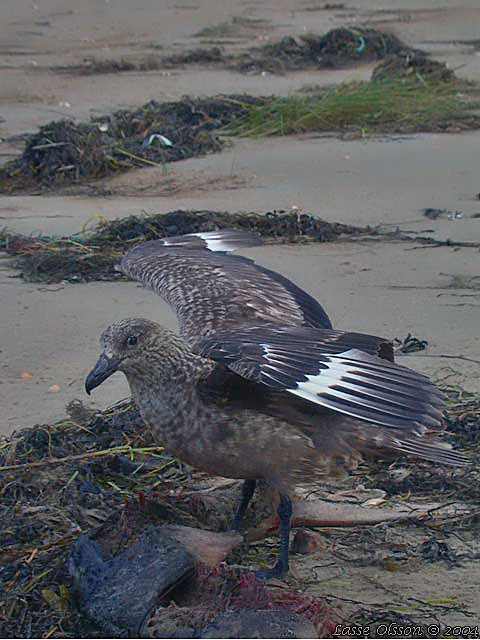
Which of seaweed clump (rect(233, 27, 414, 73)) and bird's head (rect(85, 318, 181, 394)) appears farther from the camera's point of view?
seaweed clump (rect(233, 27, 414, 73))

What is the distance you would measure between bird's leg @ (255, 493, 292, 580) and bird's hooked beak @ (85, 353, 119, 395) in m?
0.65

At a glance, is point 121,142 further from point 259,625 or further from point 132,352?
point 259,625

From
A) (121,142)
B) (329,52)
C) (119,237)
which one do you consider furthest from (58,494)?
(329,52)

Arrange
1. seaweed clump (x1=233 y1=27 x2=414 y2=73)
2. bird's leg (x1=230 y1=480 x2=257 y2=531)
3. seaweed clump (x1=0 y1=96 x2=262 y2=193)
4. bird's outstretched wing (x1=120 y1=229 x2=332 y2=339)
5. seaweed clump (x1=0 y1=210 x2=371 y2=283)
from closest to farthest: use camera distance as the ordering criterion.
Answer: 1. bird's leg (x1=230 y1=480 x2=257 y2=531)
2. bird's outstretched wing (x1=120 y1=229 x2=332 y2=339)
3. seaweed clump (x1=0 y1=210 x2=371 y2=283)
4. seaweed clump (x1=0 y1=96 x2=262 y2=193)
5. seaweed clump (x1=233 y1=27 x2=414 y2=73)

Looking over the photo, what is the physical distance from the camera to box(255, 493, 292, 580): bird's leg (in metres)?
3.73

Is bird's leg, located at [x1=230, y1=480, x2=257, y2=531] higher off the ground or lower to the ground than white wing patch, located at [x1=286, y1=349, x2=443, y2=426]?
lower

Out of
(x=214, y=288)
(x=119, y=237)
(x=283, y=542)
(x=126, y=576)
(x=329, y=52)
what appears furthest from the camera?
(x=329, y=52)

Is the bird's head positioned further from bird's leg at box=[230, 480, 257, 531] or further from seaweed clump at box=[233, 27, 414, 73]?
seaweed clump at box=[233, 27, 414, 73]

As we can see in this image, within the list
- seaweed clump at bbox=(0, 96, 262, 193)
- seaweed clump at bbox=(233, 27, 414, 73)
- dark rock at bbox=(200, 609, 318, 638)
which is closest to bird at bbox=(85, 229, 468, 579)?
dark rock at bbox=(200, 609, 318, 638)

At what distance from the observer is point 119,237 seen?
274 inches

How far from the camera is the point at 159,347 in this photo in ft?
12.6

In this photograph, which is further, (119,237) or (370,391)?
(119,237)

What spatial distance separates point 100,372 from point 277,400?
54 cm

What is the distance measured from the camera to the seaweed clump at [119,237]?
21.7 feet
